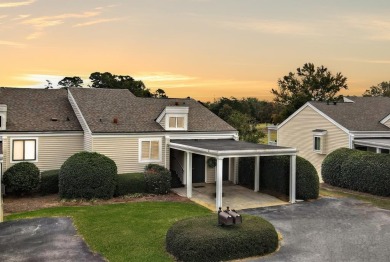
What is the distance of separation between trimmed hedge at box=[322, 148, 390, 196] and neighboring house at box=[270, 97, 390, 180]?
6.60ft

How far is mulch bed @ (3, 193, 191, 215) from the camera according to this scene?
19.7 m

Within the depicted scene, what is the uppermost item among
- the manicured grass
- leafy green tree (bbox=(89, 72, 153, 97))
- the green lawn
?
leafy green tree (bbox=(89, 72, 153, 97))

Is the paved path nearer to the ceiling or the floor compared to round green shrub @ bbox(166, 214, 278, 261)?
nearer to the floor

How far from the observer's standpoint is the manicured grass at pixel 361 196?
20.6m

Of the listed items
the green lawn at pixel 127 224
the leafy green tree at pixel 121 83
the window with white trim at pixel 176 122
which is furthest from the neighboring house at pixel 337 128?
the leafy green tree at pixel 121 83

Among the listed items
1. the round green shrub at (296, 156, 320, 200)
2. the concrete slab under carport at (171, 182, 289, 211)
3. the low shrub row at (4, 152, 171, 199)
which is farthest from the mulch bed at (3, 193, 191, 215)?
the round green shrub at (296, 156, 320, 200)

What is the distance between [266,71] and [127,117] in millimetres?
15833

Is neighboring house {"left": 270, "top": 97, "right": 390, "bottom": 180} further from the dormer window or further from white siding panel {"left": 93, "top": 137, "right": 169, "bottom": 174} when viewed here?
white siding panel {"left": 93, "top": 137, "right": 169, "bottom": 174}

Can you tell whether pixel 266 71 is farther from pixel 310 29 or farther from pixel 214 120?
pixel 214 120

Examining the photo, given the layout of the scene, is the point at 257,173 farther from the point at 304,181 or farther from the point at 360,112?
the point at 360,112

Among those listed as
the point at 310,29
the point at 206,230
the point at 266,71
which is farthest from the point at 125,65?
the point at 206,230

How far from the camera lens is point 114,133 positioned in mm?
23750

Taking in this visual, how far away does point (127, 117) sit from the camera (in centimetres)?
2605

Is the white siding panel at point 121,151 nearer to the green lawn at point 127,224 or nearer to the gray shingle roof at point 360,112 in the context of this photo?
the green lawn at point 127,224
